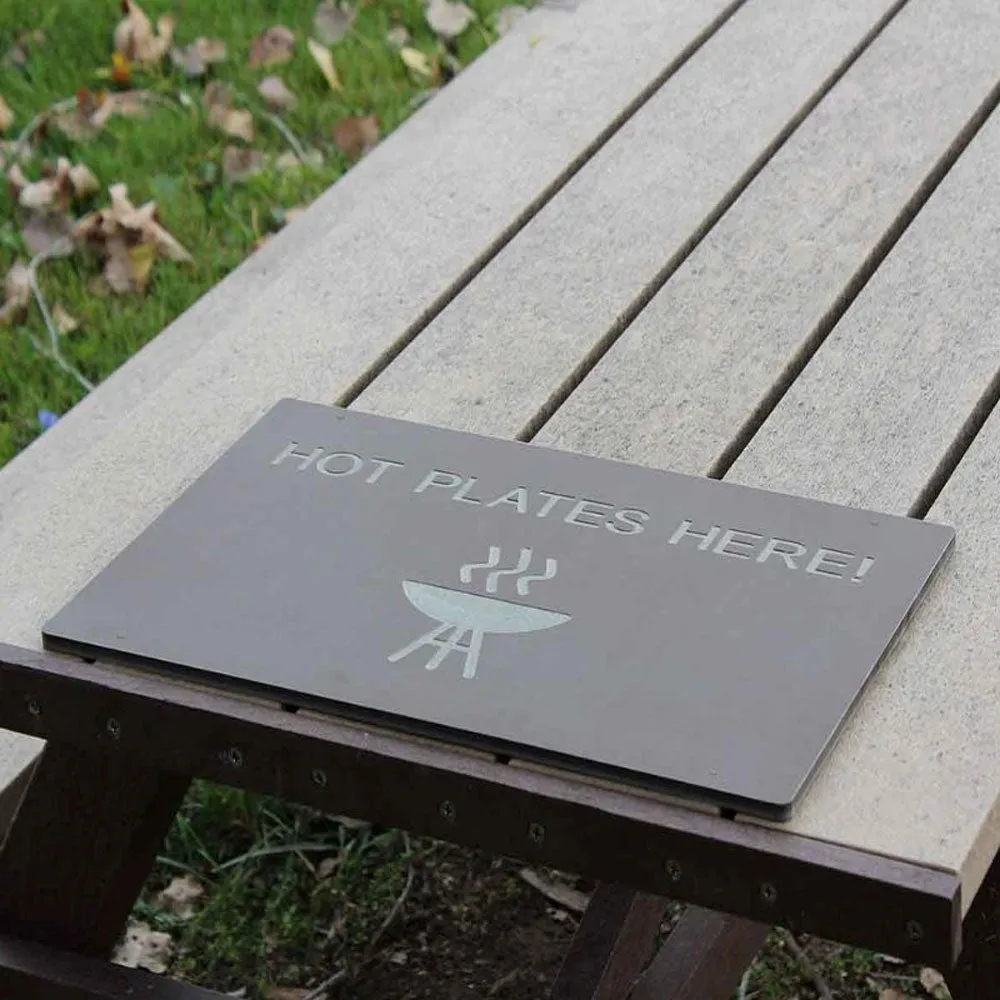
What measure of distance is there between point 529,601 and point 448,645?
0.07m

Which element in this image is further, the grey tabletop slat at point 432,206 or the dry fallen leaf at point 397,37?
the dry fallen leaf at point 397,37

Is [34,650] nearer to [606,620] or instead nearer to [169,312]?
[606,620]

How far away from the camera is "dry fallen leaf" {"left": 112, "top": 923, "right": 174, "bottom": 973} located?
2324mm

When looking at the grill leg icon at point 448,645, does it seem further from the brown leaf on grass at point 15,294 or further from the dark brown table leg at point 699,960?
the brown leaf on grass at point 15,294

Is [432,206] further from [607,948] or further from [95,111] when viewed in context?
[95,111]

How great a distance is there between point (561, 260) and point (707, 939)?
64 centimetres

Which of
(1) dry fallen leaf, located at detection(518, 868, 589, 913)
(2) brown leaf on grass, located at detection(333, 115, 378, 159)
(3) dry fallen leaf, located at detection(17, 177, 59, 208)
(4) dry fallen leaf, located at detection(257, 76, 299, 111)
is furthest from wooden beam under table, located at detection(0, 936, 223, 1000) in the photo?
(4) dry fallen leaf, located at detection(257, 76, 299, 111)

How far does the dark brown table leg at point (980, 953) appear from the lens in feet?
5.79

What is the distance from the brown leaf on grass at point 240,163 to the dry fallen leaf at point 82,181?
0.21 meters

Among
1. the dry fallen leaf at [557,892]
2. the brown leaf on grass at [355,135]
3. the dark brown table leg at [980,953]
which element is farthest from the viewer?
the brown leaf on grass at [355,135]

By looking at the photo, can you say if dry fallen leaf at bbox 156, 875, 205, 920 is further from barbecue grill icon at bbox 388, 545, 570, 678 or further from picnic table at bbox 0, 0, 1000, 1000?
barbecue grill icon at bbox 388, 545, 570, 678

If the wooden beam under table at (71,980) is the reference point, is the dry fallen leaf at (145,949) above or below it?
below

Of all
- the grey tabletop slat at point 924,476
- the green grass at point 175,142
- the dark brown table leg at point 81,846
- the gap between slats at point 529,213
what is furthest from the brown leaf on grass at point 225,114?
the dark brown table leg at point 81,846

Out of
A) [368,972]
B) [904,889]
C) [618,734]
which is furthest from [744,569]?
[368,972]
